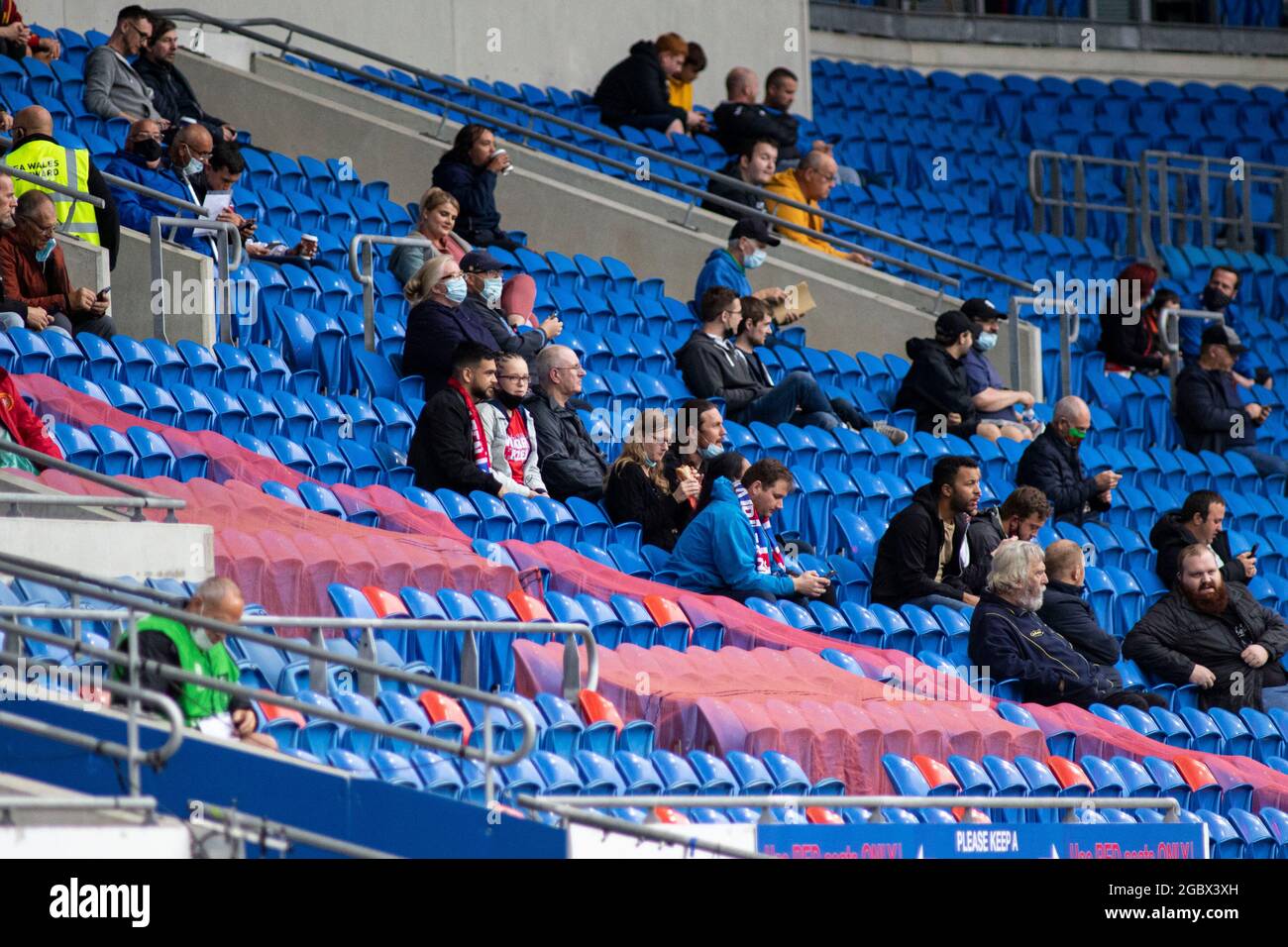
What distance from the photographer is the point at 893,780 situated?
6863mm

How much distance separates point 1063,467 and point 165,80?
196 inches

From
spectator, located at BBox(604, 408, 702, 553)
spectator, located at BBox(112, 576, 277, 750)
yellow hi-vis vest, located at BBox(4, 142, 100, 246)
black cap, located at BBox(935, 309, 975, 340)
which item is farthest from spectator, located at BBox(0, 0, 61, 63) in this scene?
spectator, located at BBox(112, 576, 277, 750)

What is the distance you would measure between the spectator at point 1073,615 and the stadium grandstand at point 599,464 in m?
0.02

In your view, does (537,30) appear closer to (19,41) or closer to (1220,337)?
(19,41)

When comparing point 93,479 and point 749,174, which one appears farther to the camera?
point 749,174

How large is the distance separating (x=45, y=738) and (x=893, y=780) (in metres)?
2.70

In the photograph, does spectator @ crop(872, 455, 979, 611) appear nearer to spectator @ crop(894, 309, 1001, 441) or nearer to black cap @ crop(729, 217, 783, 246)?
spectator @ crop(894, 309, 1001, 441)

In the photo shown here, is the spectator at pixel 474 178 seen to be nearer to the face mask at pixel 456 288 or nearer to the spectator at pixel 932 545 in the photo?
the face mask at pixel 456 288

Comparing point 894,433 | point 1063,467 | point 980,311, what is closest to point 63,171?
point 894,433

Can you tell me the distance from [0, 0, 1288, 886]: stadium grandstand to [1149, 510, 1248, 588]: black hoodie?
0.09 feet

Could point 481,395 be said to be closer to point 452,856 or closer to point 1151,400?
point 452,856

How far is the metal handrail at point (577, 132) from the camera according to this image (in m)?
12.1

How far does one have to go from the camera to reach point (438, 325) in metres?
9.21

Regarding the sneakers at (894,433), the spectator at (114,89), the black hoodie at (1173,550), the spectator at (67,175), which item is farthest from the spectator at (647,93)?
the black hoodie at (1173,550)
